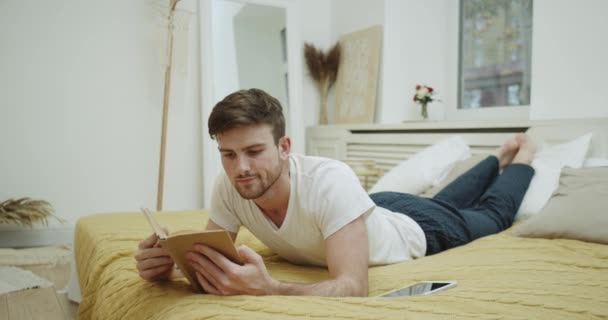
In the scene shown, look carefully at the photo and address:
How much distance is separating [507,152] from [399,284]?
1502 mm

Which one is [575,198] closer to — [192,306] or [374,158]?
[192,306]

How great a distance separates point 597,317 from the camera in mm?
933

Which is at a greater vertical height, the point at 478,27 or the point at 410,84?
the point at 478,27

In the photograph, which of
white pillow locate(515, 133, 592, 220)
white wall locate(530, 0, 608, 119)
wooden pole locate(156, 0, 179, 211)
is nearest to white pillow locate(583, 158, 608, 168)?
white pillow locate(515, 133, 592, 220)

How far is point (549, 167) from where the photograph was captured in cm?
219

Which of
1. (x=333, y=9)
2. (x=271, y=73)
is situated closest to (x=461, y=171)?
(x=271, y=73)

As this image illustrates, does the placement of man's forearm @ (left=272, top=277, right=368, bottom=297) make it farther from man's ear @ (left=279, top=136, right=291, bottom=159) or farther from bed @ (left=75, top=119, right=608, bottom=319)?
man's ear @ (left=279, top=136, right=291, bottom=159)

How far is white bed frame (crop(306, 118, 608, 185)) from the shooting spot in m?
2.33

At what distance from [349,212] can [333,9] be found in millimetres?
3571

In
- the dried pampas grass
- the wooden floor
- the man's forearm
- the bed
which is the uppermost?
the man's forearm

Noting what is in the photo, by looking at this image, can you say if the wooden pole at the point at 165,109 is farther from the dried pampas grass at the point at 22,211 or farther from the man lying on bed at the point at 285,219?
the man lying on bed at the point at 285,219

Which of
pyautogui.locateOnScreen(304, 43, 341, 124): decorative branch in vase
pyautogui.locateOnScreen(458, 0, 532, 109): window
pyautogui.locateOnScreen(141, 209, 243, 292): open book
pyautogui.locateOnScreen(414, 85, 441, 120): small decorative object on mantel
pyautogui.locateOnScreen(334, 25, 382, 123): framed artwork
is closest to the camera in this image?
pyautogui.locateOnScreen(141, 209, 243, 292): open book

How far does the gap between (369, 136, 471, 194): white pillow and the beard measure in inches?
55.6

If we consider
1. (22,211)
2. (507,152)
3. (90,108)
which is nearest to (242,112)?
(507,152)
